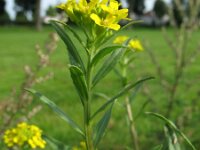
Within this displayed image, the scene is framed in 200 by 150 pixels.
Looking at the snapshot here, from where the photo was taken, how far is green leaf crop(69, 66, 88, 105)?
1132 millimetres

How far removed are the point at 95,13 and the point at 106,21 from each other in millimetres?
51

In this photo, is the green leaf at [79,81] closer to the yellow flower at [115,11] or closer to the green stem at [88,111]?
the green stem at [88,111]

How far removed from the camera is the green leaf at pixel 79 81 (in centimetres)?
113

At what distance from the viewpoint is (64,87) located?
5898mm

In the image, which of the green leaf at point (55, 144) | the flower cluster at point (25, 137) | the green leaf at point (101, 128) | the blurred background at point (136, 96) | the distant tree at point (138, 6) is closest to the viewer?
the green leaf at point (101, 128)

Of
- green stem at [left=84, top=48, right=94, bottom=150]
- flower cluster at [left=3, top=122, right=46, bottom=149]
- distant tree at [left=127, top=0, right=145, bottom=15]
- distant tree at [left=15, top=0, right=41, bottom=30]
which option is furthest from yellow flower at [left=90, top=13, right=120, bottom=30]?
distant tree at [left=127, top=0, right=145, bottom=15]

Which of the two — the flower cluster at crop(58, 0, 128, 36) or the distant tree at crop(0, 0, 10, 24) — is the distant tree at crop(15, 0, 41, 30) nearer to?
the distant tree at crop(0, 0, 10, 24)

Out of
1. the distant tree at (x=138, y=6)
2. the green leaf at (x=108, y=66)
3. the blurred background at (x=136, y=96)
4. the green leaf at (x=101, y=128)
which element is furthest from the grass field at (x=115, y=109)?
the distant tree at (x=138, y=6)

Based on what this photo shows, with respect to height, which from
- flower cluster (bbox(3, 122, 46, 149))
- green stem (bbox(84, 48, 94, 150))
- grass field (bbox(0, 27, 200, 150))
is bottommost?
grass field (bbox(0, 27, 200, 150))

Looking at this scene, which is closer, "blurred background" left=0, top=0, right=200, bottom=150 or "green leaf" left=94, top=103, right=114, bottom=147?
"green leaf" left=94, top=103, right=114, bottom=147

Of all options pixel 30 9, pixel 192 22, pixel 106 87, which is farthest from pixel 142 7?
pixel 192 22

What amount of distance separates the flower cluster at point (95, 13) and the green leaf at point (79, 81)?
4.3 inches

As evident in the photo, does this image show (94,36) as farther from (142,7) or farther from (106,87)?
(142,7)

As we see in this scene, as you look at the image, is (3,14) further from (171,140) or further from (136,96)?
(171,140)
